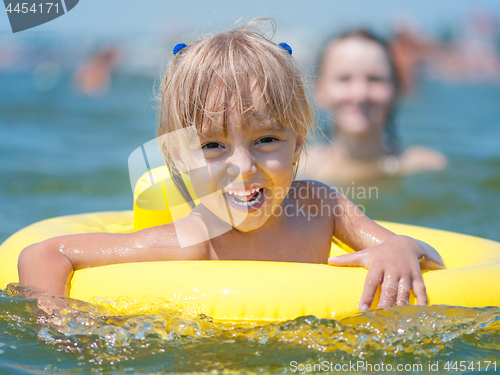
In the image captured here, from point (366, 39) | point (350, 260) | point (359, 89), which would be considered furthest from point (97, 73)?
point (350, 260)

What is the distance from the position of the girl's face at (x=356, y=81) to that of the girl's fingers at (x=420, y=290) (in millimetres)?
3869

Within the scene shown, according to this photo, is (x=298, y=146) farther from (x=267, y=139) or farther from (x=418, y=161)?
(x=418, y=161)

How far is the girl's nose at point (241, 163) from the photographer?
2059 mm

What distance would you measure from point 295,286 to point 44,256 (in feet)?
3.15

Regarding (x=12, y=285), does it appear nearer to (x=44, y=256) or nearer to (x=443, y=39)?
(x=44, y=256)

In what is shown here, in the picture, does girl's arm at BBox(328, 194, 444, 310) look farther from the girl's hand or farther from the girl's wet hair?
the girl's wet hair

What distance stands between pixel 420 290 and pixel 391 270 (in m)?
Result: 0.12

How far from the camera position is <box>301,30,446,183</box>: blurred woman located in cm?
572

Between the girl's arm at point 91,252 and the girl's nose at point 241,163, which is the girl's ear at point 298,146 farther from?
the girl's arm at point 91,252

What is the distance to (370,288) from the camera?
1.92 meters

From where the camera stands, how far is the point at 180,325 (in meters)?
1.89

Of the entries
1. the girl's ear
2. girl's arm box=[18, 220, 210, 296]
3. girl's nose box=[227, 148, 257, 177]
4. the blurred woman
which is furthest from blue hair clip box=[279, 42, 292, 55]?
the blurred woman

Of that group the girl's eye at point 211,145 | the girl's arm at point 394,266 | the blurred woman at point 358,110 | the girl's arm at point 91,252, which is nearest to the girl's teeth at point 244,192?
the girl's eye at point 211,145

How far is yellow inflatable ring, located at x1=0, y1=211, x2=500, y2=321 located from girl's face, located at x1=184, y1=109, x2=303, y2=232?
0.25 m
